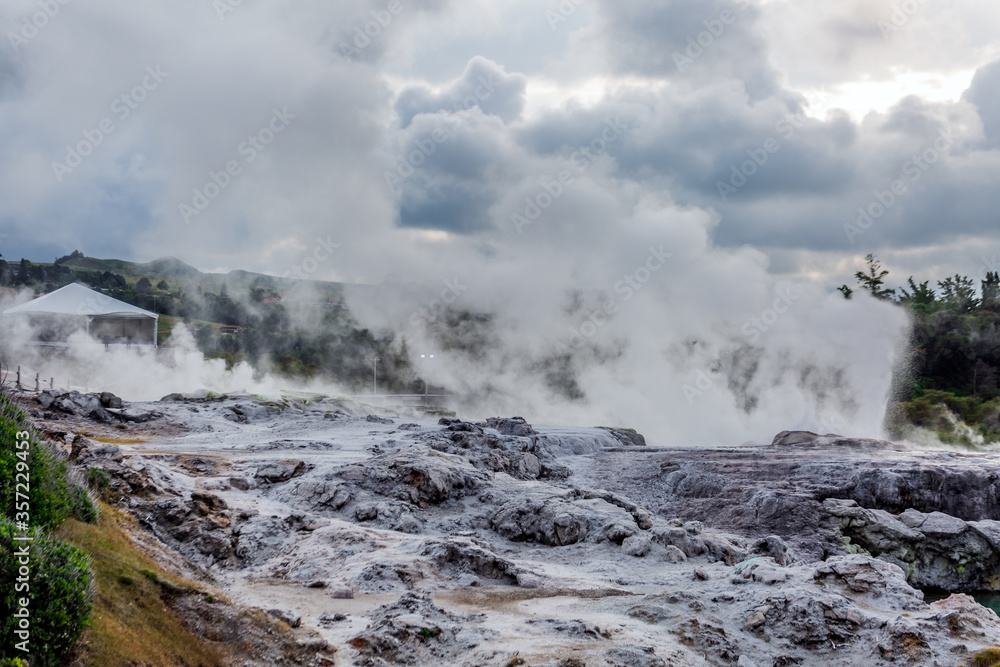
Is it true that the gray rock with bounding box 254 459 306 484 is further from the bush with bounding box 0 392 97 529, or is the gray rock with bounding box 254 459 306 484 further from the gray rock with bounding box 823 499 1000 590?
the gray rock with bounding box 823 499 1000 590

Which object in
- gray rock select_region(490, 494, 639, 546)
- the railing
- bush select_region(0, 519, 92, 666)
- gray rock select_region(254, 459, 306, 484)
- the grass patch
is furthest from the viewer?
the railing

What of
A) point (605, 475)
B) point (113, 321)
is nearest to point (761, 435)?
point (605, 475)

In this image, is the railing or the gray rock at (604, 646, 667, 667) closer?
the gray rock at (604, 646, 667, 667)

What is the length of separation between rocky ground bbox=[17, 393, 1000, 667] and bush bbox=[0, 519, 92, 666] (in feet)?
7.82

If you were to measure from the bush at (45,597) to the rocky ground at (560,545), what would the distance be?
7.82 feet

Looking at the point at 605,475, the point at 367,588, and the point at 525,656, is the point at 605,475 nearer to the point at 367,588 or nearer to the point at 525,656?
the point at 367,588

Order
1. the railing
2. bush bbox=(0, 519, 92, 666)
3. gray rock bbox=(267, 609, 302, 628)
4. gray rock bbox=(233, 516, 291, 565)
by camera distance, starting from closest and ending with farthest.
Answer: bush bbox=(0, 519, 92, 666), gray rock bbox=(267, 609, 302, 628), gray rock bbox=(233, 516, 291, 565), the railing

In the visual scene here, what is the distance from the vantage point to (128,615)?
6148 millimetres

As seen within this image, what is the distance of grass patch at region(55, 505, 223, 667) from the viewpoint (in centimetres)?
547

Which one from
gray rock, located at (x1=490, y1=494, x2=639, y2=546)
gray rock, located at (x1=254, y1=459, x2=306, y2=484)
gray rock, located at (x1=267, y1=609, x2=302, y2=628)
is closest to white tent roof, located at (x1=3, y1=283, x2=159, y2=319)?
gray rock, located at (x1=254, y1=459, x2=306, y2=484)

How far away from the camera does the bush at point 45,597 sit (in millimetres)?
4809

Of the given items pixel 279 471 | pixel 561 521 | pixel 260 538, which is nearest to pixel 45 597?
pixel 260 538

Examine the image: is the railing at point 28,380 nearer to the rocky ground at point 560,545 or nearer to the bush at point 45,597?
the rocky ground at point 560,545

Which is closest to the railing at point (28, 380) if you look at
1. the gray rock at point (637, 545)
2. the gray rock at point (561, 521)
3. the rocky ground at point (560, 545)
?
the rocky ground at point (560, 545)
